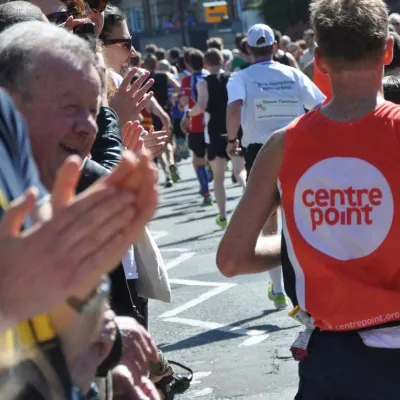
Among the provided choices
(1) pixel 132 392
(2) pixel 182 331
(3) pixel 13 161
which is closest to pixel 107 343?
(1) pixel 132 392

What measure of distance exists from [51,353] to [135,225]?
33 centimetres

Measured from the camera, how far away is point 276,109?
880cm

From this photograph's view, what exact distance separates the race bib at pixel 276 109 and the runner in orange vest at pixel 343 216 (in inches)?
216

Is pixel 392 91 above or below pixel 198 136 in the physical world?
above

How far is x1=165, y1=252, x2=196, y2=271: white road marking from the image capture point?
1054 centimetres

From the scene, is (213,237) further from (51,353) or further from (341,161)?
(51,353)

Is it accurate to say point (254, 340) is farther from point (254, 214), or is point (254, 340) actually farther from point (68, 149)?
point (68, 149)

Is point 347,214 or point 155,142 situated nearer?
point 347,214

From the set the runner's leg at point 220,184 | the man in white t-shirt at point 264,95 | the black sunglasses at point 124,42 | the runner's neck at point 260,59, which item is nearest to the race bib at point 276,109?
the man in white t-shirt at point 264,95

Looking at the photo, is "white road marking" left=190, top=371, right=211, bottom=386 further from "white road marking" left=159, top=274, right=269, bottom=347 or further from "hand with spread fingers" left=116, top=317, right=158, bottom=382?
"hand with spread fingers" left=116, top=317, right=158, bottom=382

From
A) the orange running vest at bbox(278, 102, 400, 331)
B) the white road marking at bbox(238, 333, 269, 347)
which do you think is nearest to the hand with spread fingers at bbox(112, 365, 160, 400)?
the orange running vest at bbox(278, 102, 400, 331)

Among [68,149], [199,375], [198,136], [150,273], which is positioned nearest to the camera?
[68,149]

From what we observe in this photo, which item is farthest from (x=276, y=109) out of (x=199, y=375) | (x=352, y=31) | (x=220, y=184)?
(x=352, y=31)

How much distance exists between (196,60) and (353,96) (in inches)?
489
